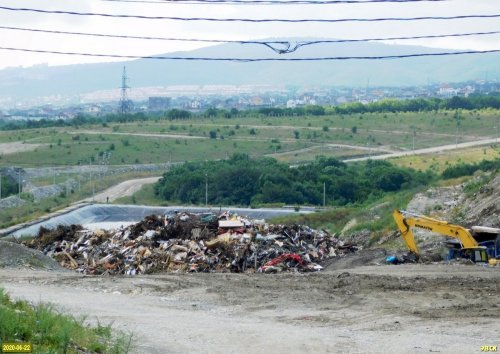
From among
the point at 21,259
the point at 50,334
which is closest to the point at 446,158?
the point at 21,259

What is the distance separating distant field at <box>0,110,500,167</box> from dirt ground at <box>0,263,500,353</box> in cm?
5141

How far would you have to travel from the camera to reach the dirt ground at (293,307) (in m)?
16.4

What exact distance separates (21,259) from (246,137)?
215ft

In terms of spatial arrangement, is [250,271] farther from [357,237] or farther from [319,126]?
[319,126]

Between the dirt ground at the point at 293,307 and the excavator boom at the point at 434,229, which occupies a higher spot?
the excavator boom at the point at 434,229

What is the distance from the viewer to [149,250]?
31062mm

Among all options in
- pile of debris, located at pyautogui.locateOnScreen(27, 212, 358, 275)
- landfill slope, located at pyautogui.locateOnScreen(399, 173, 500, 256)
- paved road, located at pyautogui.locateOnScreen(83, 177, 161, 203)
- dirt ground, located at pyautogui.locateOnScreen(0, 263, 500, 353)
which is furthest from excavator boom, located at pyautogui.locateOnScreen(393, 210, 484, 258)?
paved road, located at pyautogui.locateOnScreen(83, 177, 161, 203)

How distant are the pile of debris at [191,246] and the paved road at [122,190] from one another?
79.4ft

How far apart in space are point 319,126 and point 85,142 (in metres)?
27.0

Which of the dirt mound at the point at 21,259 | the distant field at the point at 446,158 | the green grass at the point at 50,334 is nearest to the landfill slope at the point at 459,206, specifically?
the dirt mound at the point at 21,259

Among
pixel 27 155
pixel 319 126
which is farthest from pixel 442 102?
pixel 27 155

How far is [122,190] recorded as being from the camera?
63.8 metres

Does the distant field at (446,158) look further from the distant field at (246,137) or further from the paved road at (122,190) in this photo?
the paved road at (122,190)

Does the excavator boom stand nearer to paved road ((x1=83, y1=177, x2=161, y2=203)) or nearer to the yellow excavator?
the yellow excavator
